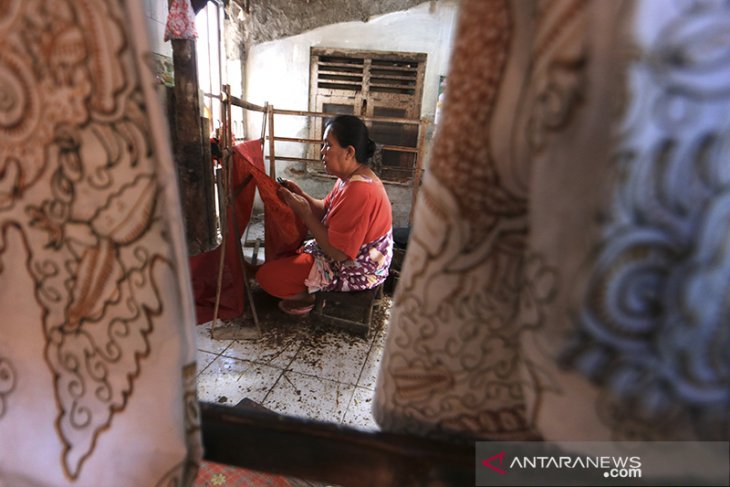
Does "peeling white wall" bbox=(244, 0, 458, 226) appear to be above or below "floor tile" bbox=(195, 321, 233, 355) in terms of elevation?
above

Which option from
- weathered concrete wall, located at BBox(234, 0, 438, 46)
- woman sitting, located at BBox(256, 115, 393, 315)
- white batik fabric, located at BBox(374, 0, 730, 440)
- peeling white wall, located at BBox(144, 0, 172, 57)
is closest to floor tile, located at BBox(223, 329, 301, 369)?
woman sitting, located at BBox(256, 115, 393, 315)

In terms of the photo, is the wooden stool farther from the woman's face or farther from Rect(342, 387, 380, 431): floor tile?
the woman's face

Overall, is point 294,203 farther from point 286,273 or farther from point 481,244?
point 481,244

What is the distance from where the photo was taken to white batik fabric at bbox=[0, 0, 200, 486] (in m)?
0.27

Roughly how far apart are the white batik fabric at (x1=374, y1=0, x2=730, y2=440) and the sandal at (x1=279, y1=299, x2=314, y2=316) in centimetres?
191

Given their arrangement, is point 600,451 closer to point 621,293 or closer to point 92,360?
point 621,293

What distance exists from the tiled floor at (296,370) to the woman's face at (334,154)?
0.93m

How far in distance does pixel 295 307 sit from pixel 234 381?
2.07 feet

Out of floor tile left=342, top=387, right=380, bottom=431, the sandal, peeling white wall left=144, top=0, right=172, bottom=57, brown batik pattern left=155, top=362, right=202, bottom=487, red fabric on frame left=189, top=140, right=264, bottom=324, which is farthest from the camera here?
peeling white wall left=144, top=0, right=172, bottom=57

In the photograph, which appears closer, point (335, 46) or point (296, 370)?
point (296, 370)

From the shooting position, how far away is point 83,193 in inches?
11.5

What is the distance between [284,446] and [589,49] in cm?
47

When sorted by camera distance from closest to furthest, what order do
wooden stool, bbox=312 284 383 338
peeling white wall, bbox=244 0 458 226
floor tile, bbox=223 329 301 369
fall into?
floor tile, bbox=223 329 301 369 < wooden stool, bbox=312 284 383 338 < peeling white wall, bbox=244 0 458 226

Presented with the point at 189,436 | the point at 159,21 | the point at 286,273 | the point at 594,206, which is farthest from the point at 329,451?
the point at 159,21
